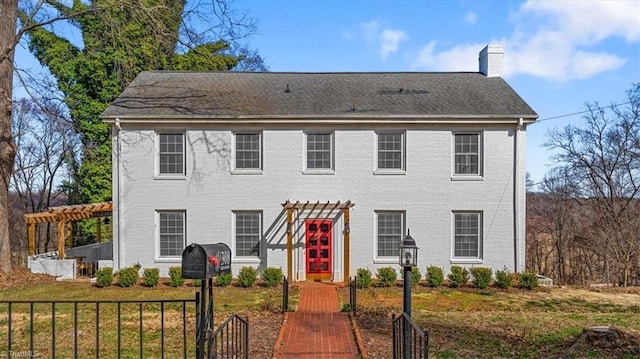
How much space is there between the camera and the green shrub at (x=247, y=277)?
48.1 feet

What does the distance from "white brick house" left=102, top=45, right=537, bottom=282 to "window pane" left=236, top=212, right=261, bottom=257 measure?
0.12ft

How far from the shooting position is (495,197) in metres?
15.9

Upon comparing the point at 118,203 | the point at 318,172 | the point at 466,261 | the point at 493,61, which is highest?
the point at 493,61

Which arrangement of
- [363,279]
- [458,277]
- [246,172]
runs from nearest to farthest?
[363,279] < [458,277] < [246,172]

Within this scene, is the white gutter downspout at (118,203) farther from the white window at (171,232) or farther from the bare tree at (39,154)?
the bare tree at (39,154)

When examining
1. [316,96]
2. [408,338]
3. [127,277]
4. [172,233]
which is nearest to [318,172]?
[316,96]

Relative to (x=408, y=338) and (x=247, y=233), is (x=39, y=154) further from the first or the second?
(x=408, y=338)

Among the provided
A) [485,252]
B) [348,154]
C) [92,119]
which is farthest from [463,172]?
[92,119]

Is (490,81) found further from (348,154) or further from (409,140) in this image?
(348,154)

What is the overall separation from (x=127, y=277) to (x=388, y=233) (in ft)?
29.0

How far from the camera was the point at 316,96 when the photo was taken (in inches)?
678

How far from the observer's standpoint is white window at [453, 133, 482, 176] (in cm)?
1603

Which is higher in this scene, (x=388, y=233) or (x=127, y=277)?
(x=388, y=233)

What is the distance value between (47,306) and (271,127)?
334 inches
